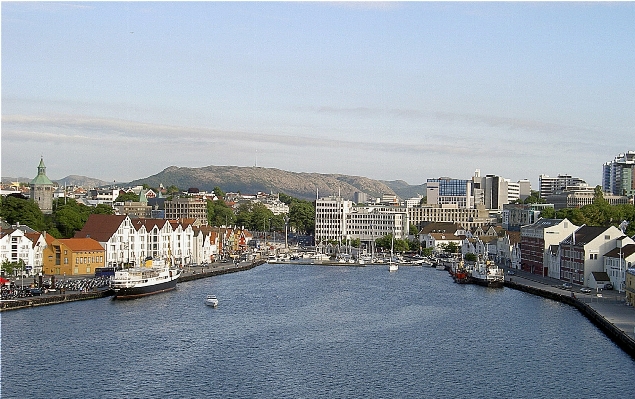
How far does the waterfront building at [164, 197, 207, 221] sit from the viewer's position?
350ft

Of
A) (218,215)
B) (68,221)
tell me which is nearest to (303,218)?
(218,215)

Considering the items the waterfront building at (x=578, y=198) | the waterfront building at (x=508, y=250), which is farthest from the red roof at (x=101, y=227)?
the waterfront building at (x=578, y=198)

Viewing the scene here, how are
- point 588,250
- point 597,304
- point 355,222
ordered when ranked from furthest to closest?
1. point 355,222
2. point 588,250
3. point 597,304

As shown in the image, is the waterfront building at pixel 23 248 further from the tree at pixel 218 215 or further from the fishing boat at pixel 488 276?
the tree at pixel 218 215

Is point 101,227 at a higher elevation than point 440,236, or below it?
higher

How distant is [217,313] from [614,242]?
23722 mm

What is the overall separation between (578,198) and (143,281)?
95308 millimetres

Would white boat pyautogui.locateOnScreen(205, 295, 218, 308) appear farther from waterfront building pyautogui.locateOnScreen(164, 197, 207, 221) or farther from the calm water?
waterfront building pyautogui.locateOnScreen(164, 197, 207, 221)

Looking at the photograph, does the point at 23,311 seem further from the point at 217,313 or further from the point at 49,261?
the point at 49,261

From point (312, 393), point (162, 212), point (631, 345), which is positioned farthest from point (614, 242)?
point (162, 212)

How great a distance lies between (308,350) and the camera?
30.6 meters

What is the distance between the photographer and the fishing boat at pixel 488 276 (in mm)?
54594

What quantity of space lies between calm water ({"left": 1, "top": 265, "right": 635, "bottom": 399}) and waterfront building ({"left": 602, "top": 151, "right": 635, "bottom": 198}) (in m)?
103

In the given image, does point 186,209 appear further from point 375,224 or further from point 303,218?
point 375,224
